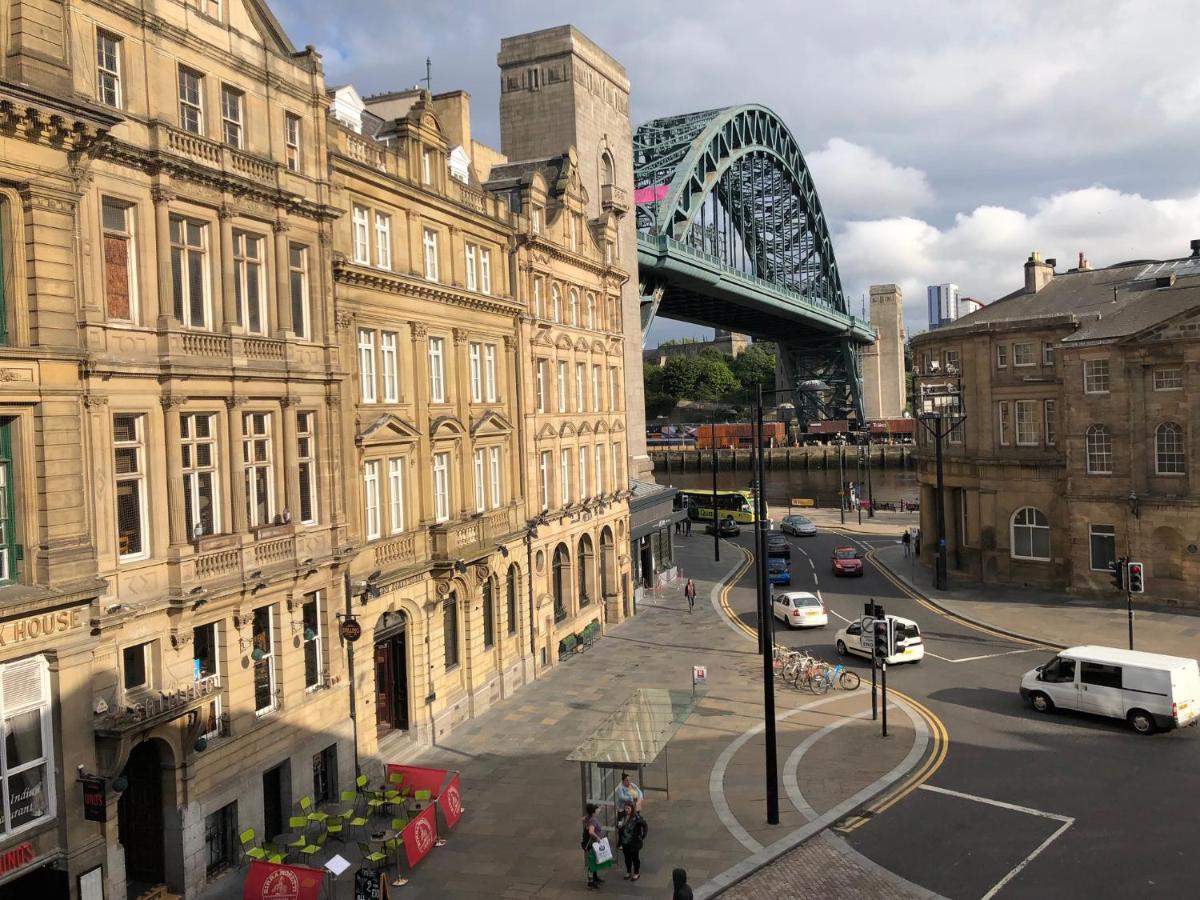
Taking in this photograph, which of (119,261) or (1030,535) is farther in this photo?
(1030,535)

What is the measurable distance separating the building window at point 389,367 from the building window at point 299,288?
A: 12.2 feet

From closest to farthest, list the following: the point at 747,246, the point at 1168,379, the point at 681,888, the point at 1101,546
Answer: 1. the point at 681,888
2. the point at 1168,379
3. the point at 1101,546
4. the point at 747,246

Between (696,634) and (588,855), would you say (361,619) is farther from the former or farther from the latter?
(696,634)

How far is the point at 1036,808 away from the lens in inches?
856

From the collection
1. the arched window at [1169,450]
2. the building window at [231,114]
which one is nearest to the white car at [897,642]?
the arched window at [1169,450]

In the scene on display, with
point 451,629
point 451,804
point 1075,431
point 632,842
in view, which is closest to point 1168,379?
point 1075,431

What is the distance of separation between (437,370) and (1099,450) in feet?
105

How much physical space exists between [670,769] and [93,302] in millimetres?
17475

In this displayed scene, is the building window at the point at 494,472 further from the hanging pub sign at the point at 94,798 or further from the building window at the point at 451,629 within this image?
the hanging pub sign at the point at 94,798

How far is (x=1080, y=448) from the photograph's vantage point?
149 feet

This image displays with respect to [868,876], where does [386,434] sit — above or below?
above

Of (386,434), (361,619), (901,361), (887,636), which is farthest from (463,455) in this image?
(901,361)

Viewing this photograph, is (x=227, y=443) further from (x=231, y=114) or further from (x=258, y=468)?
(x=231, y=114)

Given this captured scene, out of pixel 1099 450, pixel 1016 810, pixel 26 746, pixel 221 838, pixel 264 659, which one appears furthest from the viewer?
pixel 1099 450
